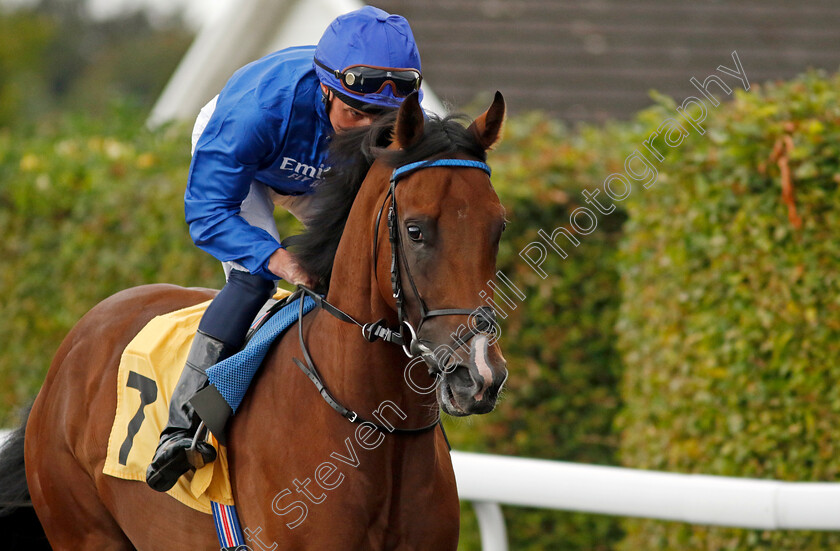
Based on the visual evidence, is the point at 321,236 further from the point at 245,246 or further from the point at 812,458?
the point at 812,458

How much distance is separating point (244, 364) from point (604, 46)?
7.72 metres

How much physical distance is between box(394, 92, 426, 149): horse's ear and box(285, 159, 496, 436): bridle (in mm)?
74

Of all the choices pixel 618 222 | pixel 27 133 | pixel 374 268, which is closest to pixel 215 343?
pixel 374 268

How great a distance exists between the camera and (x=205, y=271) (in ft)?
22.5

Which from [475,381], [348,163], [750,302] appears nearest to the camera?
[475,381]

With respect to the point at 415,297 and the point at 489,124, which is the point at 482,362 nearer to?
the point at 415,297

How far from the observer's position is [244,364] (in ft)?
10.2

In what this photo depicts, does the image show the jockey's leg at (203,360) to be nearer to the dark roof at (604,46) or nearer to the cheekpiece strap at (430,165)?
the cheekpiece strap at (430,165)

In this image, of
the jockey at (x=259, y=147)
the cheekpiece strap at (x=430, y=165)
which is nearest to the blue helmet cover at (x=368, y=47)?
the jockey at (x=259, y=147)

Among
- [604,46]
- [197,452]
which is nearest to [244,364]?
[197,452]

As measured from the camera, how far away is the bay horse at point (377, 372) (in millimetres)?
2561

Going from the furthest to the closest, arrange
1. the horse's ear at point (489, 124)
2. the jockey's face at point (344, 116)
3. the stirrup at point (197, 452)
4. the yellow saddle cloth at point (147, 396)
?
1. the yellow saddle cloth at point (147, 396)
2. the jockey's face at point (344, 116)
3. the stirrup at point (197, 452)
4. the horse's ear at point (489, 124)

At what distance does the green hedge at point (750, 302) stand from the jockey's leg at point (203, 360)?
2354mm

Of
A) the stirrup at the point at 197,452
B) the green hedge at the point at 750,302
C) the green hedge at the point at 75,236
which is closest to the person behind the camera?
the stirrup at the point at 197,452
